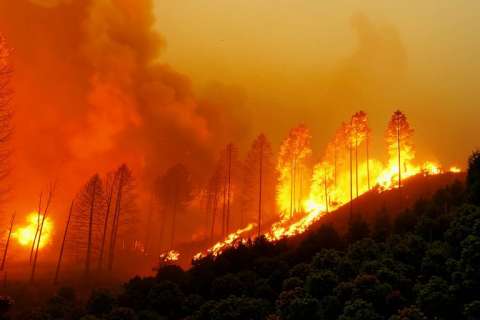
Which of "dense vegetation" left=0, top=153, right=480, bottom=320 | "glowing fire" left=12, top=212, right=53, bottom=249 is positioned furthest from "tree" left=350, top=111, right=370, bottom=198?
"glowing fire" left=12, top=212, right=53, bottom=249

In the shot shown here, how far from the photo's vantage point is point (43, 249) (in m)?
80.3

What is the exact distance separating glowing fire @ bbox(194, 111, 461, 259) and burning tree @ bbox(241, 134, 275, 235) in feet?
14.0

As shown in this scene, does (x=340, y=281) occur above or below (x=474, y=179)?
below

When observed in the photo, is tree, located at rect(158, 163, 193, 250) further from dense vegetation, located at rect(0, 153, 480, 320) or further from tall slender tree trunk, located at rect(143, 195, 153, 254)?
dense vegetation, located at rect(0, 153, 480, 320)

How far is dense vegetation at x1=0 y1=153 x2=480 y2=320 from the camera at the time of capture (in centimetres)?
2623

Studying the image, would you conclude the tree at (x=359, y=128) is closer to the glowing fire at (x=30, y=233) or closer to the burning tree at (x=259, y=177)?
the burning tree at (x=259, y=177)

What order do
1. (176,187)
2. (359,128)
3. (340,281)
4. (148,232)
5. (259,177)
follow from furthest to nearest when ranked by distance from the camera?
(259,177) < (148,232) < (176,187) < (359,128) < (340,281)

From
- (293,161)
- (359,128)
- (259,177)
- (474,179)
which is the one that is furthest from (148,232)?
(474,179)

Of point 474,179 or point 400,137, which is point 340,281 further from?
point 400,137

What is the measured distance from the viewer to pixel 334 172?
83.4 meters

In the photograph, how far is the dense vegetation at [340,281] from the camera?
86.1 feet

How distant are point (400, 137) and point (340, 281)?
45030mm

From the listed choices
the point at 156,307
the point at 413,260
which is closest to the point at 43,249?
the point at 156,307

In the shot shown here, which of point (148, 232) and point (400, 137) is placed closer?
point (400, 137)
